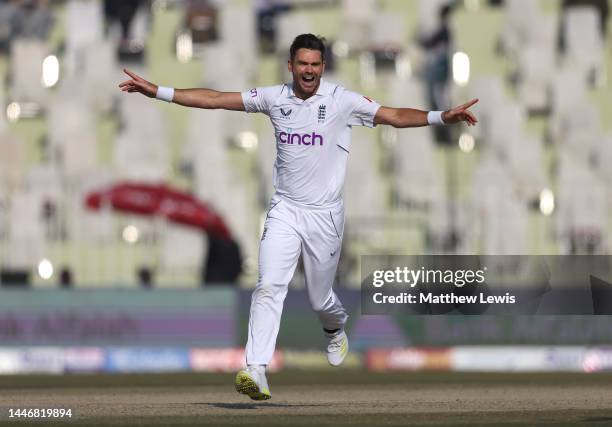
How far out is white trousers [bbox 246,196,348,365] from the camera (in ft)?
28.6

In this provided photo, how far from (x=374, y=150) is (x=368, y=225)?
20.4ft

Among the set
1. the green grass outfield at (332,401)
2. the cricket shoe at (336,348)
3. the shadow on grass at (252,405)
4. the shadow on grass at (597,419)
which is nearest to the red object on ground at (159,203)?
the green grass outfield at (332,401)

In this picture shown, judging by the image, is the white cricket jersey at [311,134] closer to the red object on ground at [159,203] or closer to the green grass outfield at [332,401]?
the green grass outfield at [332,401]

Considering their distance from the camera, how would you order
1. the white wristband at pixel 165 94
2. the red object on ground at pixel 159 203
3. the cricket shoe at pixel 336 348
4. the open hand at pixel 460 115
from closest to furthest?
1. the open hand at pixel 460 115
2. the white wristband at pixel 165 94
3. the cricket shoe at pixel 336 348
4. the red object on ground at pixel 159 203

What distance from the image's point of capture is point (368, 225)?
86.3 feet

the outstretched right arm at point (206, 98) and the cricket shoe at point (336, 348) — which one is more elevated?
the outstretched right arm at point (206, 98)

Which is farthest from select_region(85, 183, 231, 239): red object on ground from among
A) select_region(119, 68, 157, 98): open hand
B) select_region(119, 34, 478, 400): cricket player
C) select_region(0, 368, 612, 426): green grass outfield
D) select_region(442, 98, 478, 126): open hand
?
select_region(442, 98, 478, 126): open hand

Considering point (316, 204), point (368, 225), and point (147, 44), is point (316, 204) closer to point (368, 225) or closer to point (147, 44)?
point (368, 225)

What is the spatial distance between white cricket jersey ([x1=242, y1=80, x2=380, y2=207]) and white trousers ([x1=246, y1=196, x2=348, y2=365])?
0.11 m

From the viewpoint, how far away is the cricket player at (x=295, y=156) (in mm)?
8711

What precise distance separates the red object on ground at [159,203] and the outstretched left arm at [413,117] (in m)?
15.1

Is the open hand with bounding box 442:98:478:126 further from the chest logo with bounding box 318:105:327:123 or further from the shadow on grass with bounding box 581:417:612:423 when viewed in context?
the shadow on grass with bounding box 581:417:612:423

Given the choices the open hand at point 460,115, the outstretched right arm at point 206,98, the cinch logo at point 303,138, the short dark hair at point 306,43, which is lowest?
the cinch logo at point 303,138

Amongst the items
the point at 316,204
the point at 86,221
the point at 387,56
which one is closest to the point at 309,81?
the point at 316,204
